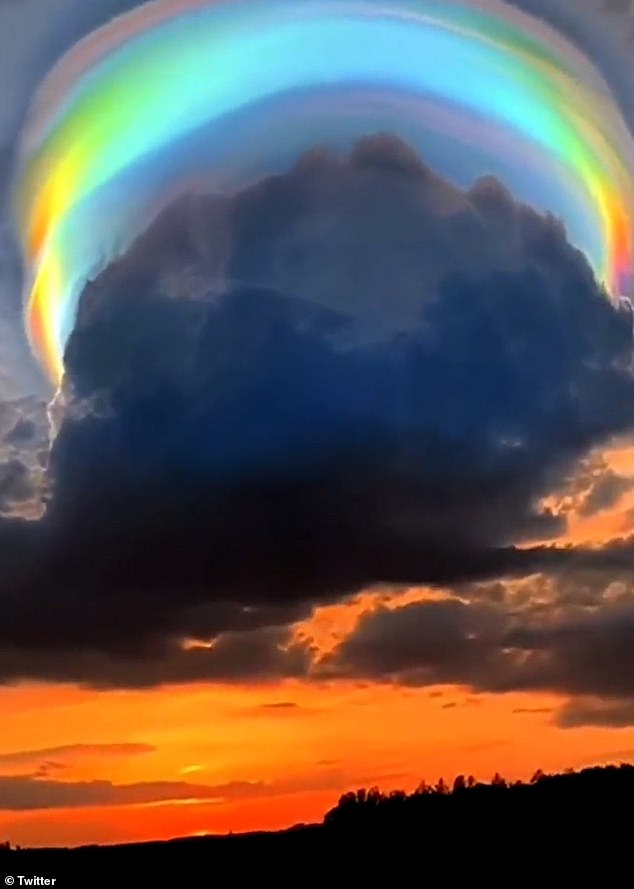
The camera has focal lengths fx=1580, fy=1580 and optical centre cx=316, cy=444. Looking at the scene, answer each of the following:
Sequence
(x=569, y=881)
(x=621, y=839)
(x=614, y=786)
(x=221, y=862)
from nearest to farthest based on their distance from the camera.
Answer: (x=569, y=881) < (x=621, y=839) < (x=221, y=862) < (x=614, y=786)

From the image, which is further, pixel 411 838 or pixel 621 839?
pixel 411 838

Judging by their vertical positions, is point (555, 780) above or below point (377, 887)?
above

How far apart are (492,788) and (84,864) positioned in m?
13.1

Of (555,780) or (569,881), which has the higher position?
(555,780)

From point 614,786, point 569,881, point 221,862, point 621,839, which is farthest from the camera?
point 614,786

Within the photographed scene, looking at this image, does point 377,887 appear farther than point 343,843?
No

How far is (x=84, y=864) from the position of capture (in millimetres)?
47000

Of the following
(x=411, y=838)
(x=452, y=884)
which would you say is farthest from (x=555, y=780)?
(x=452, y=884)

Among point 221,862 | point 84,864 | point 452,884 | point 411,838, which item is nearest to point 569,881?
point 452,884

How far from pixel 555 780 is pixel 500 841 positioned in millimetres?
6884

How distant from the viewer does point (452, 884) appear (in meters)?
40.6

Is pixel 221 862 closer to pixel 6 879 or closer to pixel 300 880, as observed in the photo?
pixel 300 880

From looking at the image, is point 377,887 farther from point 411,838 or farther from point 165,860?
point 165,860

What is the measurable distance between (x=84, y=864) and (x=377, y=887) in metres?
10.4
